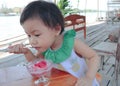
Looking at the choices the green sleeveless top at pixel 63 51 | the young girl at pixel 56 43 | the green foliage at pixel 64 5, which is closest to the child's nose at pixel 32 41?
the young girl at pixel 56 43

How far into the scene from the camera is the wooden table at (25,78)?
0.72 metres

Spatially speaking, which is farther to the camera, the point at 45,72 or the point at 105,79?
the point at 105,79

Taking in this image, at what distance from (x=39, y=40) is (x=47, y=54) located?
127mm

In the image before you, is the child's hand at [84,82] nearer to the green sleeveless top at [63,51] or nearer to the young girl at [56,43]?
the young girl at [56,43]

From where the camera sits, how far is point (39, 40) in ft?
2.24

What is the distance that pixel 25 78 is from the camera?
0.78 m

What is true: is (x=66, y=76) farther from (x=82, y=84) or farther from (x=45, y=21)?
(x=45, y=21)

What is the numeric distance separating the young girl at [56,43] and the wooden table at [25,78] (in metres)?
0.03

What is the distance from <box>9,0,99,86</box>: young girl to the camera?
0.69 m

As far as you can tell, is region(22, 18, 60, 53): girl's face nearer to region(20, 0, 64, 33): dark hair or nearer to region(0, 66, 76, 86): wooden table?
region(20, 0, 64, 33): dark hair

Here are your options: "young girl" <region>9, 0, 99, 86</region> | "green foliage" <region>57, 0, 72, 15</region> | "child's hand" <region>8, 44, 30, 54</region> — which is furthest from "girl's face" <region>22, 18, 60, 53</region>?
"green foliage" <region>57, 0, 72, 15</region>

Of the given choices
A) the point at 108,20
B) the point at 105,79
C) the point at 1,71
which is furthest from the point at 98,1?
the point at 1,71

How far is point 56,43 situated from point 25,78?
0.54 ft

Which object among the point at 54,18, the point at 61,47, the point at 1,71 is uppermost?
the point at 54,18
